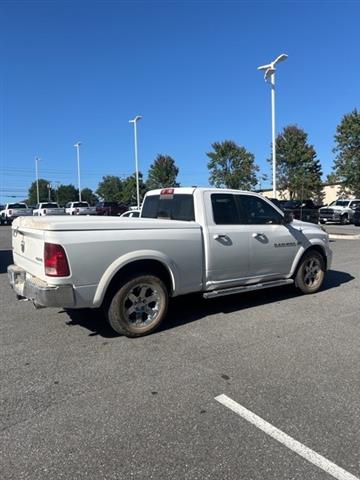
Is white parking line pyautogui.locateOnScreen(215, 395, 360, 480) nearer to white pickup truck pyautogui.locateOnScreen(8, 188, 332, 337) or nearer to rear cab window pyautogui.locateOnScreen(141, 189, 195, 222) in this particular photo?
white pickup truck pyautogui.locateOnScreen(8, 188, 332, 337)

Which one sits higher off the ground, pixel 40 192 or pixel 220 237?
pixel 40 192

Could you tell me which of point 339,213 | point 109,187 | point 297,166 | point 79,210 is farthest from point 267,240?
point 109,187

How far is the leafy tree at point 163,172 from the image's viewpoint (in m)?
64.9

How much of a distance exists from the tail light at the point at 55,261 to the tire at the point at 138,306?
73 cm

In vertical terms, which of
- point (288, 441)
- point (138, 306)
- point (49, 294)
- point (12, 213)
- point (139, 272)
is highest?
point (12, 213)

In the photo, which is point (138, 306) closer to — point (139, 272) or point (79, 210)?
point (139, 272)

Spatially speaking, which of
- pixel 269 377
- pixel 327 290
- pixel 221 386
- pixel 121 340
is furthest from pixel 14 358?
pixel 327 290

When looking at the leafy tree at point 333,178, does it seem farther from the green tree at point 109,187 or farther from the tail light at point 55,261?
the green tree at point 109,187

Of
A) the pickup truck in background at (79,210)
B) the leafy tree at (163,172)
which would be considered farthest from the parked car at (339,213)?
the leafy tree at (163,172)

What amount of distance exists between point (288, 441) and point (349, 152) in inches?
1632

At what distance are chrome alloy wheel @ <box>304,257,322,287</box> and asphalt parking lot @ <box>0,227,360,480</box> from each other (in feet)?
3.73

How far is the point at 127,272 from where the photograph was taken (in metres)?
4.83

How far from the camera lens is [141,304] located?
4.95m

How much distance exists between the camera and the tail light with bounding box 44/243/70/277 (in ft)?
14.1
